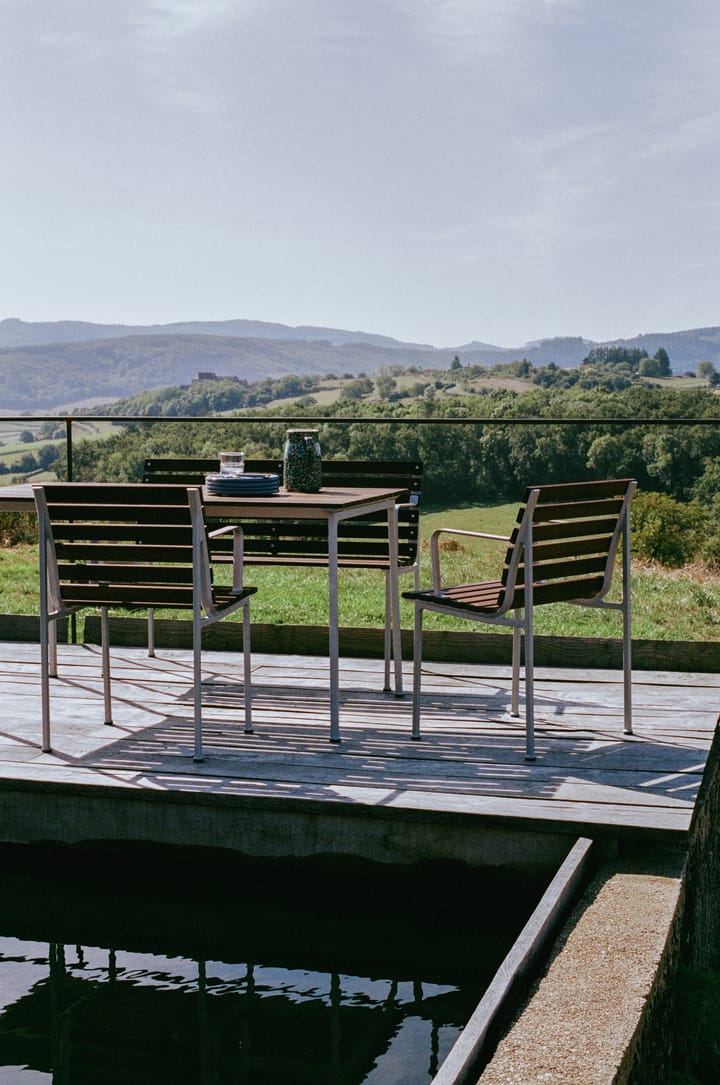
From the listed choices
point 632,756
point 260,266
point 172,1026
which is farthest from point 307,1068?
point 260,266

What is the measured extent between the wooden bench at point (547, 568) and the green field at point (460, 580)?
5588 mm

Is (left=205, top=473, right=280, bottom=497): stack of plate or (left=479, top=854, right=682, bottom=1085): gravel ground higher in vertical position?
(left=205, top=473, right=280, bottom=497): stack of plate

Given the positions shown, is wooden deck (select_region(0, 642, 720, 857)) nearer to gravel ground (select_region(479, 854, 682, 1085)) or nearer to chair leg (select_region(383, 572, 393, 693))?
chair leg (select_region(383, 572, 393, 693))

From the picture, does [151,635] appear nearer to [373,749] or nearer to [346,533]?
[346,533]

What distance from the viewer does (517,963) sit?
2143 millimetres

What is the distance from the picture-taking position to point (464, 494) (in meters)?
22.4

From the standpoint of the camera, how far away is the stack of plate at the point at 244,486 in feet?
12.1

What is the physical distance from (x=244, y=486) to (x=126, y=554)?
0.47m

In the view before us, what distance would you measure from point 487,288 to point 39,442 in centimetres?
4087

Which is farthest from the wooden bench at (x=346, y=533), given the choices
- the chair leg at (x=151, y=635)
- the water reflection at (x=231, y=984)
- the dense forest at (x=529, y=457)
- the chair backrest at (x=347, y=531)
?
the dense forest at (x=529, y=457)

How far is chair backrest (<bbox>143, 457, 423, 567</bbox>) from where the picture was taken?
14.7ft

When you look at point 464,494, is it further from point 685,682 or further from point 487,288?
point 487,288

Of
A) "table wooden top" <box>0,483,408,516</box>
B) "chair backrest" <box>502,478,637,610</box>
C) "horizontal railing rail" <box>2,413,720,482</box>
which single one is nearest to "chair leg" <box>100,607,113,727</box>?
"table wooden top" <box>0,483,408,516</box>

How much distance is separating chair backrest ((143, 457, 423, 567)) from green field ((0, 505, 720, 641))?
14.2 ft
